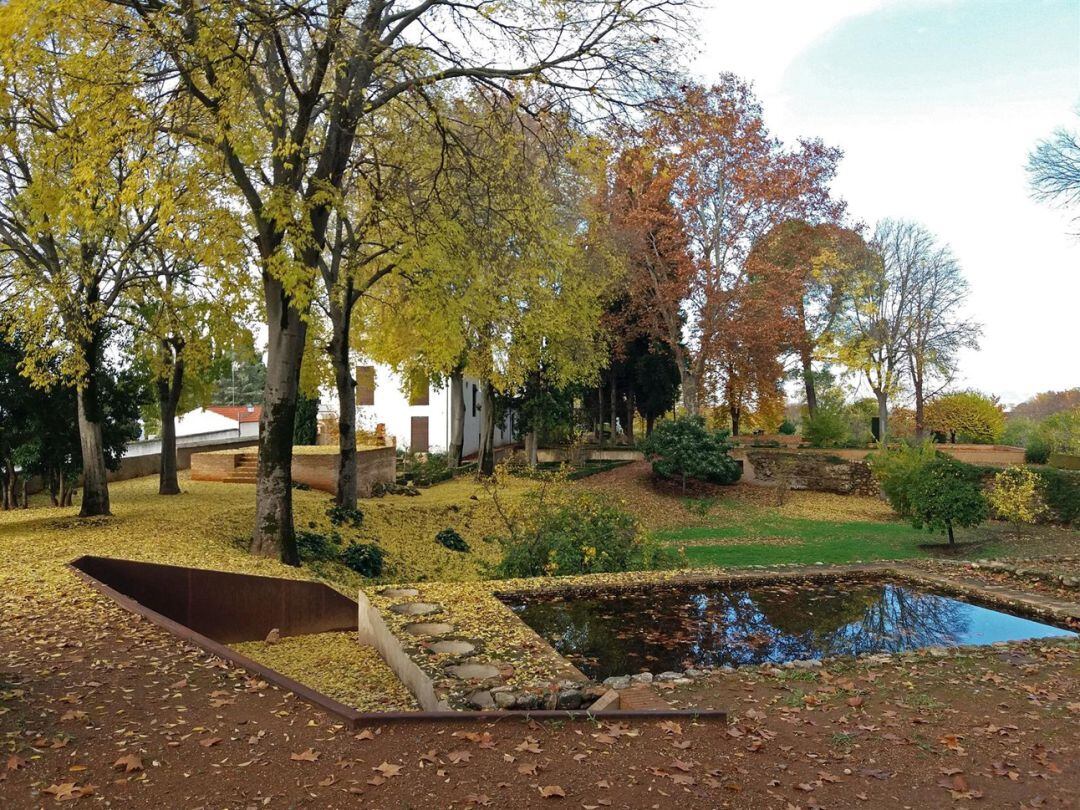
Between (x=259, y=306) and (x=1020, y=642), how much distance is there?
13970 millimetres

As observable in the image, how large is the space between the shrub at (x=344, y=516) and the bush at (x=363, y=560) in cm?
243

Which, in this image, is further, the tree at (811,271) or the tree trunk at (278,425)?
the tree at (811,271)

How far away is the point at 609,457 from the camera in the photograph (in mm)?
28375

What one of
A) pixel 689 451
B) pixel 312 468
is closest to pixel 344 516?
pixel 312 468

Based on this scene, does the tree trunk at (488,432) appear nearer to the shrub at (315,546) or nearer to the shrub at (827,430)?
the shrub at (315,546)

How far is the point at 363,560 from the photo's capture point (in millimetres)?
12562

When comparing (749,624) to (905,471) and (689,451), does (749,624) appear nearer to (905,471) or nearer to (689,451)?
(905,471)

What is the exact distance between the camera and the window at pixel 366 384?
3403 centimetres

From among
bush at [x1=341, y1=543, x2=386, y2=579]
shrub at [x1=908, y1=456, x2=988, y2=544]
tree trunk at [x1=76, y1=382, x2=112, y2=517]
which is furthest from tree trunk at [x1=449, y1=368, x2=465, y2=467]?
shrub at [x1=908, y1=456, x2=988, y2=544]

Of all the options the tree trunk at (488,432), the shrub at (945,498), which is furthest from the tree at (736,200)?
the shrub at (945,498)

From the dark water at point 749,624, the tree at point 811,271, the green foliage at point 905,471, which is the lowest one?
the dark water at point 749,624

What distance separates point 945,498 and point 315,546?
11.4 m

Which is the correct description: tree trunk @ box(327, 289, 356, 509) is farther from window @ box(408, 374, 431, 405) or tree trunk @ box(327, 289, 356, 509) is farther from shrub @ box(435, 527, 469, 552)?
window @ box(408, 374, 431, 405)

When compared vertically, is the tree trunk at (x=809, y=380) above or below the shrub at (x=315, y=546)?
above
